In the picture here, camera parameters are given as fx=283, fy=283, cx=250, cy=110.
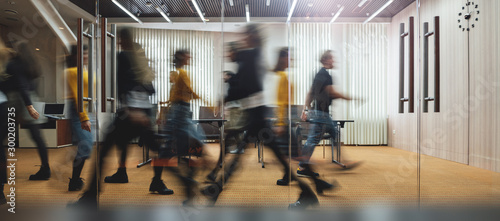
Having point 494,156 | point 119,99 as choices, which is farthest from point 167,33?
point 494,156

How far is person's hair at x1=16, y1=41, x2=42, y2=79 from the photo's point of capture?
2334mm

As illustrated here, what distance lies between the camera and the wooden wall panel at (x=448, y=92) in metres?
2.48

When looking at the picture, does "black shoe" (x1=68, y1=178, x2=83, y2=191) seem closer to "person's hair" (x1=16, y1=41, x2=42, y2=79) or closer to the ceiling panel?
"person's hair" (x1=16, y1=41, x2=42, y2=79)

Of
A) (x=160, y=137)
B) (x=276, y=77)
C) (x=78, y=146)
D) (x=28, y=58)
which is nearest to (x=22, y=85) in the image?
(x=28, y=58)

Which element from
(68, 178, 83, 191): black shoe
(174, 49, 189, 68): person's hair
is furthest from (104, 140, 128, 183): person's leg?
(174, 49, 189, 68): person's hair

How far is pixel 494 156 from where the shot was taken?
9.12 feet

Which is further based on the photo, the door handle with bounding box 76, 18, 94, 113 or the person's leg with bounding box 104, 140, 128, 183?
the person's leg with bounding box 104, 140, 128, 183

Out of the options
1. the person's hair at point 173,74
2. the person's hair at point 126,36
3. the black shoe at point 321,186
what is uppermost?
the person's hair at point 126,36

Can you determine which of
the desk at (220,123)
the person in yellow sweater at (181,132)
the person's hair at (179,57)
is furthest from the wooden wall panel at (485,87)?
the person's hair at (179,57)

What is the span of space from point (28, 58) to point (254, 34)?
1.89 m

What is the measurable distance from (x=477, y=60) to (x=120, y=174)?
12.0 feet

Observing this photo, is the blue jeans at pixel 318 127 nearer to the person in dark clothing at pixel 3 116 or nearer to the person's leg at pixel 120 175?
the person's leg at pixel 120 175

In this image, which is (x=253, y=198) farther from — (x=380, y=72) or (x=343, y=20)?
(x=343, y=20)

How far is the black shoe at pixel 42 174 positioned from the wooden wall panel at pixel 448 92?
321cm
